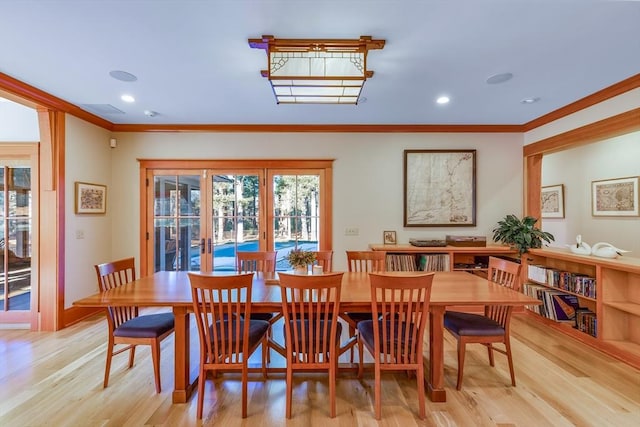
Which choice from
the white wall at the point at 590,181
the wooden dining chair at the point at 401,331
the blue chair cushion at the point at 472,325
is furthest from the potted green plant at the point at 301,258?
the white wall at the point at 590,181

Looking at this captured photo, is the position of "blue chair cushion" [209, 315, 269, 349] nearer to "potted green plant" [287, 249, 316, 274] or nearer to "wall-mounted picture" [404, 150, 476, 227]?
"potted green plant" [287, 249, 316, 274]

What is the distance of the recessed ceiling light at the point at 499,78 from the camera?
2.84m

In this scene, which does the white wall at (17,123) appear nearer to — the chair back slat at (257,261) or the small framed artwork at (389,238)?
the chair back slat at (257,261)

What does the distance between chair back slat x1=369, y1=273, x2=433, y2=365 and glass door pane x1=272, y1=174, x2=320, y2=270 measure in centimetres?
249

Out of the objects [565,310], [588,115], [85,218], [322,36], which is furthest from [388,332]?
[85,218]

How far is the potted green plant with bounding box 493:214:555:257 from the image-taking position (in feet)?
13.0

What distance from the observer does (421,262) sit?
4.23 metres

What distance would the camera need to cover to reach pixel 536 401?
226 cm

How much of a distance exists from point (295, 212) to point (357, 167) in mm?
1127

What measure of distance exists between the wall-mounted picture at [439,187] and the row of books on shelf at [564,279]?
3.34 feet

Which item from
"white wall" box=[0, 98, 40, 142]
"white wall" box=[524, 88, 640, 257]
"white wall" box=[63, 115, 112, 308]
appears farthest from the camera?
"white wall" box=[524, 88, 640, 257]

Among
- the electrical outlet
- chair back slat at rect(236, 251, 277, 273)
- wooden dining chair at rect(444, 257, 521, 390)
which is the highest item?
the electrical outlet

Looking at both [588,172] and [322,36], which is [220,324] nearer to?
[322,36]

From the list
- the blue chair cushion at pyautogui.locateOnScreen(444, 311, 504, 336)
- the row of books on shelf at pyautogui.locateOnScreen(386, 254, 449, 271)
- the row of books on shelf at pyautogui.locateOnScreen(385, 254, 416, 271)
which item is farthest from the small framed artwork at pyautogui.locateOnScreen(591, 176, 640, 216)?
the blue chair cushion at pyautogui.locateOnScreen(444, 311, 504, 336)
